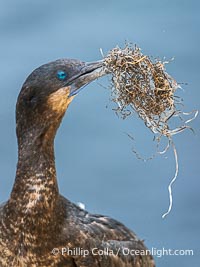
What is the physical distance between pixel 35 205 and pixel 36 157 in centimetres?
16

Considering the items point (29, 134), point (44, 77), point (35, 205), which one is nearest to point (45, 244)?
point (35, 205)

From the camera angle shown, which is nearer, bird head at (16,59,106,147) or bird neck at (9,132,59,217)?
bird head at (16,59,106,147)

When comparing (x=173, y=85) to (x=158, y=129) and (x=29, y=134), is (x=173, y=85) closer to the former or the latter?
(x=158, y=129)

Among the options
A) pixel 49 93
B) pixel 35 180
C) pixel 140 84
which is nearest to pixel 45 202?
pixel 35 180

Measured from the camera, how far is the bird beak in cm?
286

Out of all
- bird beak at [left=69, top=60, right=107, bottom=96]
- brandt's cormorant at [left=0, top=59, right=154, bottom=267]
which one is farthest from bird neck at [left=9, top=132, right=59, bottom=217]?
bird beak at [left=69, top=60, right=107, bottom=96]

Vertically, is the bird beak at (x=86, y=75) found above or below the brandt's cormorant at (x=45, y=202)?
above

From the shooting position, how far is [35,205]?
297 cm

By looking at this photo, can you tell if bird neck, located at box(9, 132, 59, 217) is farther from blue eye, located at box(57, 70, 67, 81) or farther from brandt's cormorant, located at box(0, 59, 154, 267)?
blue eye, located at box(57, 70, 67, 81)

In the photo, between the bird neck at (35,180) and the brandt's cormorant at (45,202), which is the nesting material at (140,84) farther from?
the bird neck at (35,180)

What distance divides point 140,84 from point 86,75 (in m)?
0.18

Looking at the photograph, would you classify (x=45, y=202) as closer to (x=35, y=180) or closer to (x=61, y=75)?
(x=35, y=180)

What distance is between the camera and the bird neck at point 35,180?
9.64 ft

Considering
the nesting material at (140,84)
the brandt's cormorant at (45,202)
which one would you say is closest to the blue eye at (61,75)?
the brandt's cormorant at (45,202)
